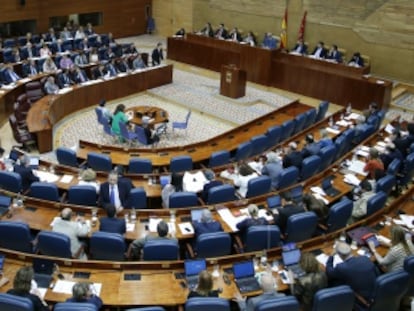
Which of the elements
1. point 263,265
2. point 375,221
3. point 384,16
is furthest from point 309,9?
point 263,265

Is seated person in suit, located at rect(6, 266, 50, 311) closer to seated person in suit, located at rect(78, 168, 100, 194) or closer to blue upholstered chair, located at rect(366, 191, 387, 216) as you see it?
seated person in suit, located at rect(78, 168, 100, 194)

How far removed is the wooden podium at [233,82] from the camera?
1652 centimetres

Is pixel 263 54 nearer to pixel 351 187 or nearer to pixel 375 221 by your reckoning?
pixel 351 187

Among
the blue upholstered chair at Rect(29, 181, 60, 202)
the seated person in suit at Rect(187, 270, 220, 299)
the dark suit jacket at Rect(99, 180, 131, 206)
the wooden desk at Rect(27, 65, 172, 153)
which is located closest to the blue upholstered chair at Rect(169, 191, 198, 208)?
the dark suit jacket at Rect(99, 180, 131, 206)

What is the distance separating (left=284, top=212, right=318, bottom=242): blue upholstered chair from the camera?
23.5ft

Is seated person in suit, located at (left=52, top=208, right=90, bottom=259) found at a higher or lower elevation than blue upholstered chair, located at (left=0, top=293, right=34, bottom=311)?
lower

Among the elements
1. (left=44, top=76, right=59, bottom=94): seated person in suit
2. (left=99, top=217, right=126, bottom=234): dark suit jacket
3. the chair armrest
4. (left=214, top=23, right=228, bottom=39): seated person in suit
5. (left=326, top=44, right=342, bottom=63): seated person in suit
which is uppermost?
(left=214, top=23, right=228, bottom=39): seated person in suit

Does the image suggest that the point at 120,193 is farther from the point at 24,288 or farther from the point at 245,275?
the point at 24,288

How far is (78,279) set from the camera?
5.89 m

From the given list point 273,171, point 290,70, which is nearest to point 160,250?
point 273,171

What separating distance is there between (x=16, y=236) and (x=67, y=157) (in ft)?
11.4

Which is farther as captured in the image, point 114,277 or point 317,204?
point 317,204

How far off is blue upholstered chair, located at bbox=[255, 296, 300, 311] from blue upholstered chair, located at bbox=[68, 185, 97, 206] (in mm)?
4074

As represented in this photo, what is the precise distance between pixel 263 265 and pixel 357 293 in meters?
1.23
